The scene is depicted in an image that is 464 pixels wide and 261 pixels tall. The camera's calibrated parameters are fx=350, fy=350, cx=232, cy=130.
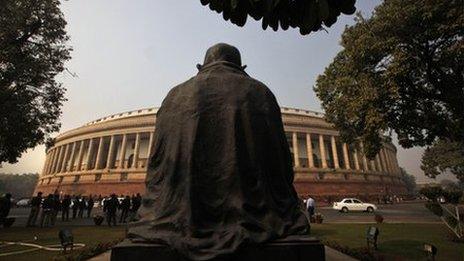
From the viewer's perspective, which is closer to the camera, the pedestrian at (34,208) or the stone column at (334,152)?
the pedestrian at (34,208)

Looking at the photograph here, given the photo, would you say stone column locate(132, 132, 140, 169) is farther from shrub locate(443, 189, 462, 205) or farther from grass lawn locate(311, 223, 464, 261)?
shrub locate(443, 189, 462, 205)

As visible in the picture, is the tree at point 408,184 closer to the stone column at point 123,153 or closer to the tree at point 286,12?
the stone column at point 123,153

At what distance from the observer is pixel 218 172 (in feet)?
10.5

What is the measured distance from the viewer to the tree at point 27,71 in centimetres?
1622

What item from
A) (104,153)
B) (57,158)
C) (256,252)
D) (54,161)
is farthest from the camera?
(54,161)

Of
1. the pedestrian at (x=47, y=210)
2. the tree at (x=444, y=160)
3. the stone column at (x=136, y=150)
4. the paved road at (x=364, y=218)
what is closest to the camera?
the pedestrian at (x=47, y=210)

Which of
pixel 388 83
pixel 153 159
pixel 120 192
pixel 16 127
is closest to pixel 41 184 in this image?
pixel 120 192

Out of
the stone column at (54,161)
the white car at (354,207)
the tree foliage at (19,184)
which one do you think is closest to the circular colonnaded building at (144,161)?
the stone column at (54,161)

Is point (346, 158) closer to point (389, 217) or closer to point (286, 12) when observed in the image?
point (389, 217)

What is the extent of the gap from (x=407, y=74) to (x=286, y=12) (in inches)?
621

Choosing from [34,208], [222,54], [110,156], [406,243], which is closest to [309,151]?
[110,156]

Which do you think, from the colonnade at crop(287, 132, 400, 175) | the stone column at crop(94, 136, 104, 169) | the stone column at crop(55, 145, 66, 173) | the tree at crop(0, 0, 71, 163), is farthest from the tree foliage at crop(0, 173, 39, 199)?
the tree at crop(0, 0, 71, 163)

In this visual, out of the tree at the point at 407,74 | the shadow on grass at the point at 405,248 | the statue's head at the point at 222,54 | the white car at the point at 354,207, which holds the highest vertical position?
the tree at the point at 407,74

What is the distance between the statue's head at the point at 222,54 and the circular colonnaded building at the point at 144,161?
3959 centimetres
